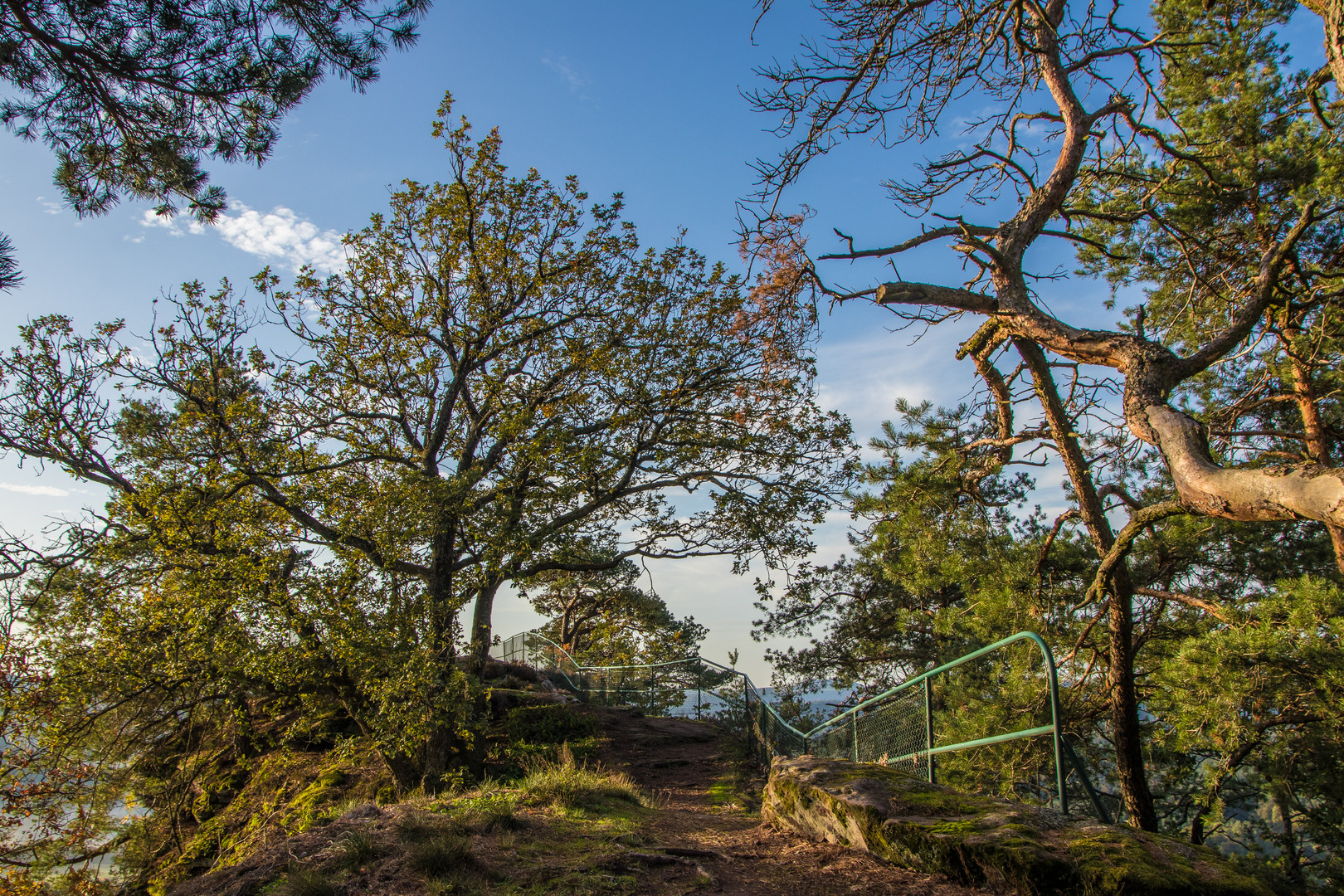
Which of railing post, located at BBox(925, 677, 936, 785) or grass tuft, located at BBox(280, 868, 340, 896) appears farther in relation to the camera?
railing post, located at BBox(925, 677, 936, 785)

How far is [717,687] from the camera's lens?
17422 millimetres

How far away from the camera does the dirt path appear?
15.4 ft

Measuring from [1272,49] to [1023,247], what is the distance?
5778 millimetres

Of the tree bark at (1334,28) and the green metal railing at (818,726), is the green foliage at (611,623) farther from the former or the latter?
the tree bark at (1334,28)

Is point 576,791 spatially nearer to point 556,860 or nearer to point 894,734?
point 556,860

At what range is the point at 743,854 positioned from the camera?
19.5 feet

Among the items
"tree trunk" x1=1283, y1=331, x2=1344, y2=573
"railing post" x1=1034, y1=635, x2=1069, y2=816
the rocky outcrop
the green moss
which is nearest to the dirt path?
the rocky outcrop

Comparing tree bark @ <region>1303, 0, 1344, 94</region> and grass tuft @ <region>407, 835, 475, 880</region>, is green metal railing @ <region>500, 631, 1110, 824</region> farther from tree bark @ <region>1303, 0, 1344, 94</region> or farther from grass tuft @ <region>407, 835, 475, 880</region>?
tree bark @ <region>1303, 0, 1344, 94</region>

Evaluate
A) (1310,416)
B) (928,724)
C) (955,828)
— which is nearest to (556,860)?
(955,828)

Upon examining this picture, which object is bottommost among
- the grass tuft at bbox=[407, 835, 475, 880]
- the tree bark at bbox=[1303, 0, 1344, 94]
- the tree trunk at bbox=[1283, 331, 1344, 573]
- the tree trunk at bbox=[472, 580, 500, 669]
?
the grass tuft at bbox=[407, 835, 475, 880]

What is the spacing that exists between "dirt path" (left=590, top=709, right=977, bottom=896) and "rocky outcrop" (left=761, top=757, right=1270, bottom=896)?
152 millimetres

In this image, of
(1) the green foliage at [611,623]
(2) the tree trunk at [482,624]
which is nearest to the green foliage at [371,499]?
(2) the tree trunk at [482,624]

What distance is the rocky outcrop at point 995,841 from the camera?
12.1 feet

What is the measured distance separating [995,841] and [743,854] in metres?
2.40
